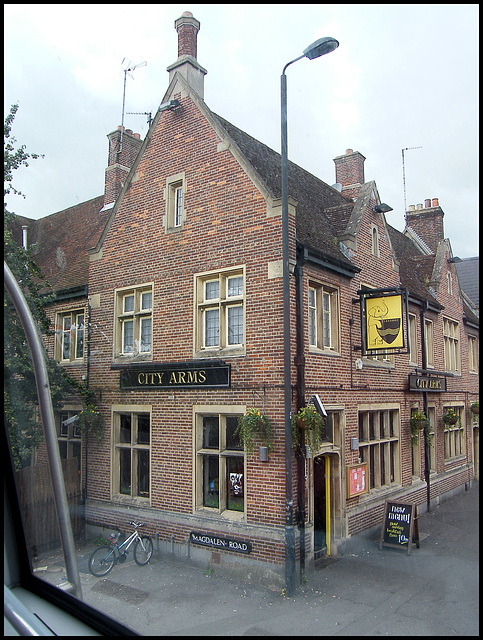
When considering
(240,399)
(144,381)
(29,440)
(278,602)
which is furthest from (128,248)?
(278,602)

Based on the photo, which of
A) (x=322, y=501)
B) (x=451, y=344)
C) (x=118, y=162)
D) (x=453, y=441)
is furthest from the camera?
(x=453, y=441)

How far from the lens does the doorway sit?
29.6 feet

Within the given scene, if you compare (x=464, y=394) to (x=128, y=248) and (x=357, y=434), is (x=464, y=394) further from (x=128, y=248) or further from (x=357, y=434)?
(x=128, y=248)

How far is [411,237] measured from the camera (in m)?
17.0

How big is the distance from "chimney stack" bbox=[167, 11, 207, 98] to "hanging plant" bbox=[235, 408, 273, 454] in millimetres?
6156

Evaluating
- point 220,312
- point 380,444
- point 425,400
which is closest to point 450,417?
point 425,400

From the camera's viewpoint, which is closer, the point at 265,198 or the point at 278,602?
the point at 278,602

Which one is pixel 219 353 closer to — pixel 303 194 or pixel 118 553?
pixel 118 553

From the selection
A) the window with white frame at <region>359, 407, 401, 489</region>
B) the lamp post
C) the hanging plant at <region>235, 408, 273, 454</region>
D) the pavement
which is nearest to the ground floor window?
the hanging plant at <region>235, 408, 273, 454</region>

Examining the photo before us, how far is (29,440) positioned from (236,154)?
575 cm

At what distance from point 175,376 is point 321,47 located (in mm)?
6253

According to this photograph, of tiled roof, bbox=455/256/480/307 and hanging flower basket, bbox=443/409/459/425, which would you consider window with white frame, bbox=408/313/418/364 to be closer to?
hanging flower basket, bbox=443/409/459/425

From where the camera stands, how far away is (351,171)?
48.3 feet

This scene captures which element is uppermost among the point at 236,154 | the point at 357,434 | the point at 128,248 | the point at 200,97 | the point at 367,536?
the point at 200,97
